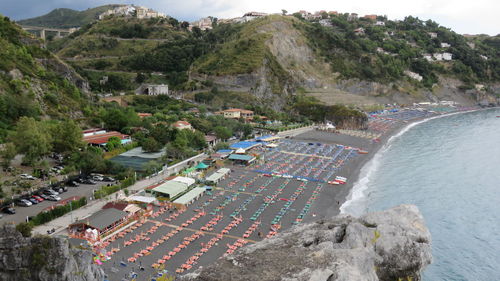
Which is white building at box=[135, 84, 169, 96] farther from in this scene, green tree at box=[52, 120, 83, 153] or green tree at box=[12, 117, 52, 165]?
green tree at box=[12, 117, 52, 165]

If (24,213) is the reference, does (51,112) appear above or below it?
above

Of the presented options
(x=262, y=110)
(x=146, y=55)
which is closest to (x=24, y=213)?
(x=262, y=110)

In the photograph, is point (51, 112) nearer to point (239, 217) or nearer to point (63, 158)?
point (63, 158)

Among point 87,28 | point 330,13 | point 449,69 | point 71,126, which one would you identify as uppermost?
point 330,13

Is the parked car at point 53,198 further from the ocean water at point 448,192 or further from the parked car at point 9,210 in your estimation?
the ocean water at point 448,192

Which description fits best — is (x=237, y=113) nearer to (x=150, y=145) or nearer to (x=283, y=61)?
(x=150, y=145)

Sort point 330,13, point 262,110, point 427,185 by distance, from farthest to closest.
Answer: point 330,13 < point 262,110 < point 427,185
